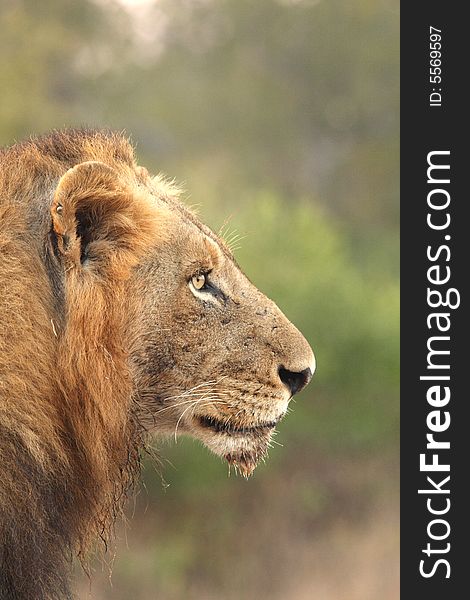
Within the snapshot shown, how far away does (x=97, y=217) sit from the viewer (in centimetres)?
370

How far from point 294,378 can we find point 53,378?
3.23ft

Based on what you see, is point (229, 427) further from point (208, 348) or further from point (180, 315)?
point (180, 315)

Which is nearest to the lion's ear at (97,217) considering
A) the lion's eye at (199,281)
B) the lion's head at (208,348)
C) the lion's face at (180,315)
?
the lion's face at (180,315)

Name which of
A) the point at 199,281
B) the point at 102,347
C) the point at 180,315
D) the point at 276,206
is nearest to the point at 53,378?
the point at 102,347

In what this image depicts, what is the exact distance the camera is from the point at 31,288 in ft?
11.6

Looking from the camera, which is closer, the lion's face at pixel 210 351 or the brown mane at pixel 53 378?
the brown mane at pixel 53 378

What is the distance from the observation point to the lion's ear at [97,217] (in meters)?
3.57

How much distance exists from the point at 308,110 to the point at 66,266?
113 ft

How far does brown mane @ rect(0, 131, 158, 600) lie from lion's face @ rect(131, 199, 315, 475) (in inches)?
3.8

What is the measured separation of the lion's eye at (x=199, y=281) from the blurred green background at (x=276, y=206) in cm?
917

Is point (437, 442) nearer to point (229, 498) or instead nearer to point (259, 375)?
point (259, 375)

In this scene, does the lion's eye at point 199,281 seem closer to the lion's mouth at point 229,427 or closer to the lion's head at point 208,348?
the lion's head at point 208,348

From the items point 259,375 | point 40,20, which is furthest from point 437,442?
point 40,20

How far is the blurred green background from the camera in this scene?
21656 mm
